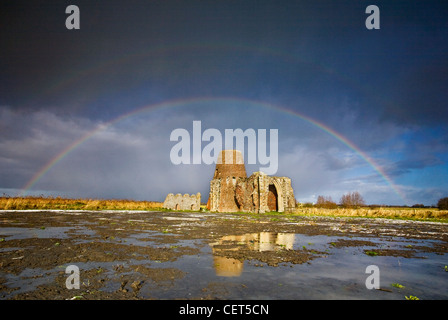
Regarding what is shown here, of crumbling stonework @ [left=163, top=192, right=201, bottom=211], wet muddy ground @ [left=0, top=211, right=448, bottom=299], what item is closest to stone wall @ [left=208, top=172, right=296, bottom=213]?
crumbling stonework @ [left=163, top=192, right=201, bottom=211]

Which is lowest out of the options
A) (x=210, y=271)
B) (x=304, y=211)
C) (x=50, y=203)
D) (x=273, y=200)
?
(x=304, y=211)

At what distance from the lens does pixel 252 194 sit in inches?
1594

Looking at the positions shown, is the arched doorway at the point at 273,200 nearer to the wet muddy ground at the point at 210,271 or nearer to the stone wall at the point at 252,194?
the stone wall at the point at 252,194

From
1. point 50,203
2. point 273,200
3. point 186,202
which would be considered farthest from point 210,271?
point 50,203

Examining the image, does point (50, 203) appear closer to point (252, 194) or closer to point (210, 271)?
point (252, 194)

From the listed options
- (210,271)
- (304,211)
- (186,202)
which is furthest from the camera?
(186,202)

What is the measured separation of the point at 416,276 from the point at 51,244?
1173 cm

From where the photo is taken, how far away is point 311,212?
38.7 m

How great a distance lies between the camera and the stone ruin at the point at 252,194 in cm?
3869

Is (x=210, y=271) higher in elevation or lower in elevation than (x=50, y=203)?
higher

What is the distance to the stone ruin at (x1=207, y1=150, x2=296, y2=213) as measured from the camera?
1523 inches

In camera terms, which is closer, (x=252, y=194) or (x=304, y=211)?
(x=304, y=211)

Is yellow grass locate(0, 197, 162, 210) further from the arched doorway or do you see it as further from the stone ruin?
the arched doorway

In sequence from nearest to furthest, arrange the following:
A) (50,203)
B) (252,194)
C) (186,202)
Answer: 1. (50,203)
2. (252,194)
3. (186,202)
